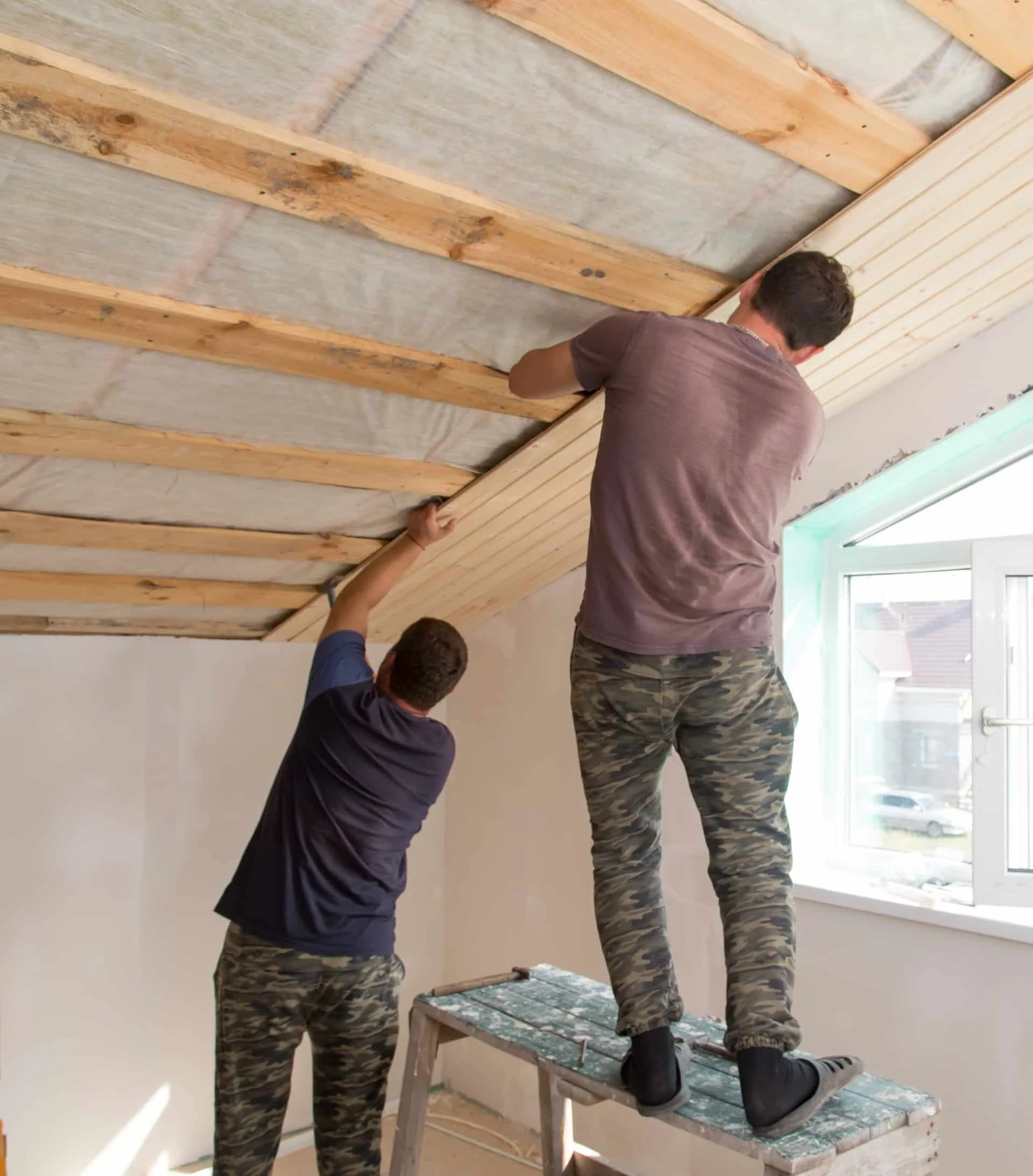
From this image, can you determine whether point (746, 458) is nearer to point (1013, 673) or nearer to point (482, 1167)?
point (1013, 673)

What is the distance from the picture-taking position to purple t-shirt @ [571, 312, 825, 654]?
1803 mm

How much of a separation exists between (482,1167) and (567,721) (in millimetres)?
1368

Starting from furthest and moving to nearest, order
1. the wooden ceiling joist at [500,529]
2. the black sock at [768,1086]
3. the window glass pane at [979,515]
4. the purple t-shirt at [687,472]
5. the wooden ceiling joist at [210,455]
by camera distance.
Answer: the window glass pane at [979,515] < the wooden ceiling joist at [500,529] < the wooden ceiling joist at [210,455] < the purple t-shirt at [687,472] < the black sock at [768,1086]

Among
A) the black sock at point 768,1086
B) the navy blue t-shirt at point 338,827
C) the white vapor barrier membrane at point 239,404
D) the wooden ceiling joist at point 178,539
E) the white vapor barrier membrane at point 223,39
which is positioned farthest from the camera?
the wooden ceiling joist at point 178,539

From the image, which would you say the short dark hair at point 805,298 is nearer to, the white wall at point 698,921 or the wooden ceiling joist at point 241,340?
the wooden ceiling joist at point 241,340

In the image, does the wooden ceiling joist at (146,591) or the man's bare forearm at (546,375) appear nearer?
the man's bare forearm at (546,375)

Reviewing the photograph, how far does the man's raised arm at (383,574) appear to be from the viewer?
247cm

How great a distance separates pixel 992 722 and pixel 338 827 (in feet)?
5.41

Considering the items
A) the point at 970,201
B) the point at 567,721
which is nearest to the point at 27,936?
the point at 567,721

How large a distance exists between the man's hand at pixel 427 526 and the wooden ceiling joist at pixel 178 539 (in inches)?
8.1

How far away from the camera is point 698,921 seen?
3.19 meters

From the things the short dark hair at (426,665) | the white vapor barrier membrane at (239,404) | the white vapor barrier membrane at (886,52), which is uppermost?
the white vapor barrier membrane at (886,52)

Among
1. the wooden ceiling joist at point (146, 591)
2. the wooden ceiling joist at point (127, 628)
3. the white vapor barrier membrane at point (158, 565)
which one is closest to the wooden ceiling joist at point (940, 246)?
the white vapor barrier membrane at point (158, 565)

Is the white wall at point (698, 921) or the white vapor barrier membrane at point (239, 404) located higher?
the white vapor barrier membrane at point (239, 404)
